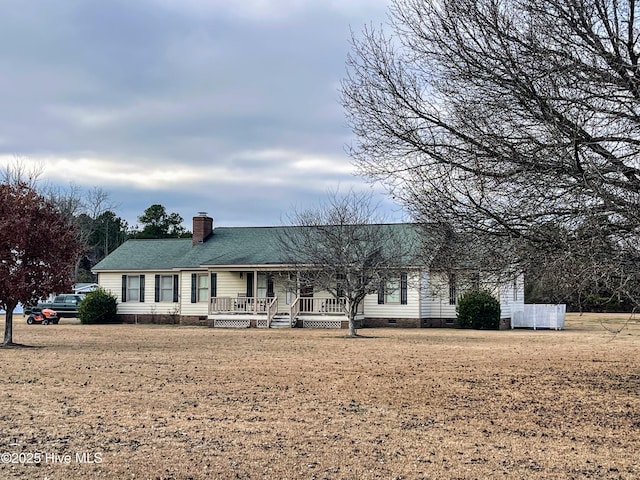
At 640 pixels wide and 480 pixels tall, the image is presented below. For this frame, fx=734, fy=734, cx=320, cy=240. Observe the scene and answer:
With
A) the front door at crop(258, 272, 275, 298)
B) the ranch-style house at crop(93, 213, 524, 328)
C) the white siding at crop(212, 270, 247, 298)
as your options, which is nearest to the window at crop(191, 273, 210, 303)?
the ranch-style house at crop(93, 213, 524, 328)

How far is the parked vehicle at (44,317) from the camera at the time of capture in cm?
3734

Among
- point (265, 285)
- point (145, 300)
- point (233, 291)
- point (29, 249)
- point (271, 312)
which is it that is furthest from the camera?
point (145, 300)

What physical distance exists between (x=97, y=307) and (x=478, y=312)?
19.0 metres

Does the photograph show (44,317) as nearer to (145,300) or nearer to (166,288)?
(145,300)

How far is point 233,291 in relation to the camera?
1439 inches

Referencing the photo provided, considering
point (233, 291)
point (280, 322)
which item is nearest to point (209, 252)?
point (233, 291)

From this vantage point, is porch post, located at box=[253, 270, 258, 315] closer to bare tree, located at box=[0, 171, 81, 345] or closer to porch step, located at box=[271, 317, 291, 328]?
porch step, located at box=[271, 317, 291, 328]

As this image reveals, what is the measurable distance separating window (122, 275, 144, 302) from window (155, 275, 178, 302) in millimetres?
924

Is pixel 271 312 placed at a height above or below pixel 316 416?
above

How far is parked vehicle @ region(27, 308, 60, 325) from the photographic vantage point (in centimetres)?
3734

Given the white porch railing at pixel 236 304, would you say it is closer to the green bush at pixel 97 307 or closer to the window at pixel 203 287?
the window at pixel 203 287

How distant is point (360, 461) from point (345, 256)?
20.7 meters

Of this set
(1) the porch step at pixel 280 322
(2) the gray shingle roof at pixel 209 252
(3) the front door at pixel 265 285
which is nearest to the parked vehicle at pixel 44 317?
(2) the gray shingle roof at pixel 209 252

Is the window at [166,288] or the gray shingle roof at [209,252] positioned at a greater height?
the gray shingle roof at [209,252]
